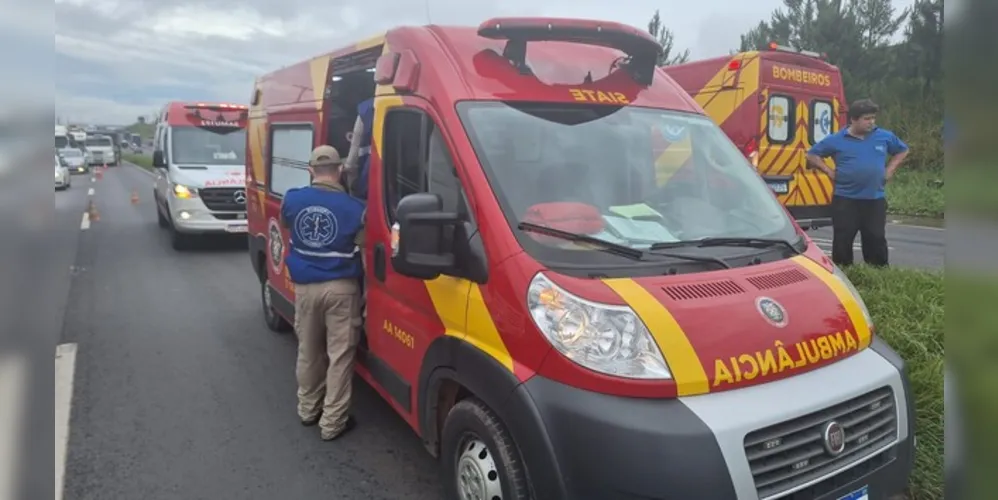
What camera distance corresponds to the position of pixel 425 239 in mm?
2965

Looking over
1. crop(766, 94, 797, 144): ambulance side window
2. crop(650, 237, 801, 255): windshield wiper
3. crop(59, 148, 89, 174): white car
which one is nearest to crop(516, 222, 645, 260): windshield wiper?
crop(650, 237, 801, 255): windshield wiper

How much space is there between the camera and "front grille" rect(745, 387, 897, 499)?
235 cm

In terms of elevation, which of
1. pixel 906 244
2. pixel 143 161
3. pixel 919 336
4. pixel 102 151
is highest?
pixel 102 151

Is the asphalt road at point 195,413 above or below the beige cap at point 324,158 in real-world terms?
below

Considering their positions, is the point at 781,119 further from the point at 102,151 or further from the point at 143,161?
the point at 143,161

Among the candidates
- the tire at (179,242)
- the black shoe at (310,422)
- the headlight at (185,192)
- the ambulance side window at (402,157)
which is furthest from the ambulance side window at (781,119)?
the tire at (179,242)

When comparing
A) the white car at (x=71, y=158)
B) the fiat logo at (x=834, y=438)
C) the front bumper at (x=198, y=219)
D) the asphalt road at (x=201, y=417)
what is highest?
the white car at (x=71, y=158)

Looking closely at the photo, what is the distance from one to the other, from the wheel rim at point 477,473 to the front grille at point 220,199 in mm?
9184

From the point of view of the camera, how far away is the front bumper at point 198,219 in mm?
10984

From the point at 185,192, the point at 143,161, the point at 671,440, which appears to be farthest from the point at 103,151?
the point at 671,440

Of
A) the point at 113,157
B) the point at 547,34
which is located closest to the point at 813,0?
the point at 547,34

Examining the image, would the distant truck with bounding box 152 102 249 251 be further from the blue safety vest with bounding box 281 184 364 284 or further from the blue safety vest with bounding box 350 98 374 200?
the blue safety vest with bounding box 281 184 364 284

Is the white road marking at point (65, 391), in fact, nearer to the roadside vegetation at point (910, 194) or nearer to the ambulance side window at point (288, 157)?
the ambulance side window at point (288, 157)

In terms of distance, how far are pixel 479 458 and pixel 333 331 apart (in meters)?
1.67
